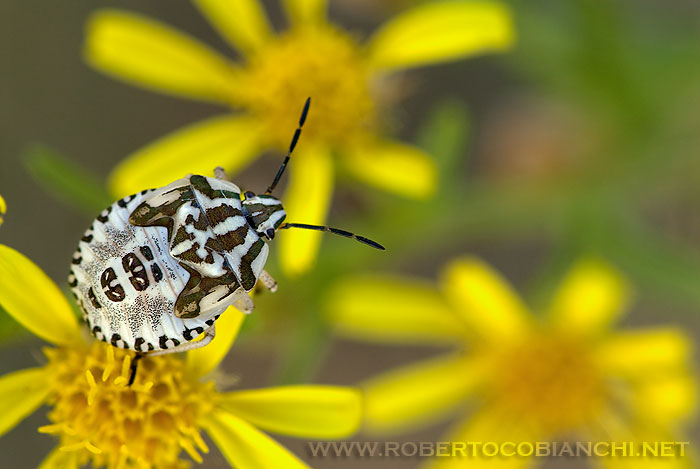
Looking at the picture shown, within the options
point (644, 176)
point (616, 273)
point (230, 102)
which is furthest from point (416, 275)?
point (230, 102)

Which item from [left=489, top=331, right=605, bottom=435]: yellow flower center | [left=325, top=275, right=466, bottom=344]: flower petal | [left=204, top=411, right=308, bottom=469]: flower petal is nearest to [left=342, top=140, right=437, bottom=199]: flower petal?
[left=325, top=275, right=466, bottom=344]: flower petal

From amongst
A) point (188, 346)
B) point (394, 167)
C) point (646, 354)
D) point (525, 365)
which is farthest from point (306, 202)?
point (646, 354)

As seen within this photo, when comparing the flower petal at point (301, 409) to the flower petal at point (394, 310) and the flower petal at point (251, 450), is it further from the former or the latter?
the flower petal at point (394, 310)

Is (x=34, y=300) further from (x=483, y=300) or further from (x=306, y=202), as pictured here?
(x=483, y=300)

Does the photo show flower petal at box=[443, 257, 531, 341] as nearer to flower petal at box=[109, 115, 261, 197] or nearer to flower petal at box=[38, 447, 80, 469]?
flower petal at box=[109, 115, 261, 197]

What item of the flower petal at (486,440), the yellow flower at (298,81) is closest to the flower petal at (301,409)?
the yellow flower at (298,81)

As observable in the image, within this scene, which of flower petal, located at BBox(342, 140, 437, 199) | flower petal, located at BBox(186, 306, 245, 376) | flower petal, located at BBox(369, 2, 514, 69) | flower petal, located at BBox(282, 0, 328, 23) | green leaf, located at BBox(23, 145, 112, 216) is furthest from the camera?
flower petal, located at BBox(282, 0, 328, 23)
